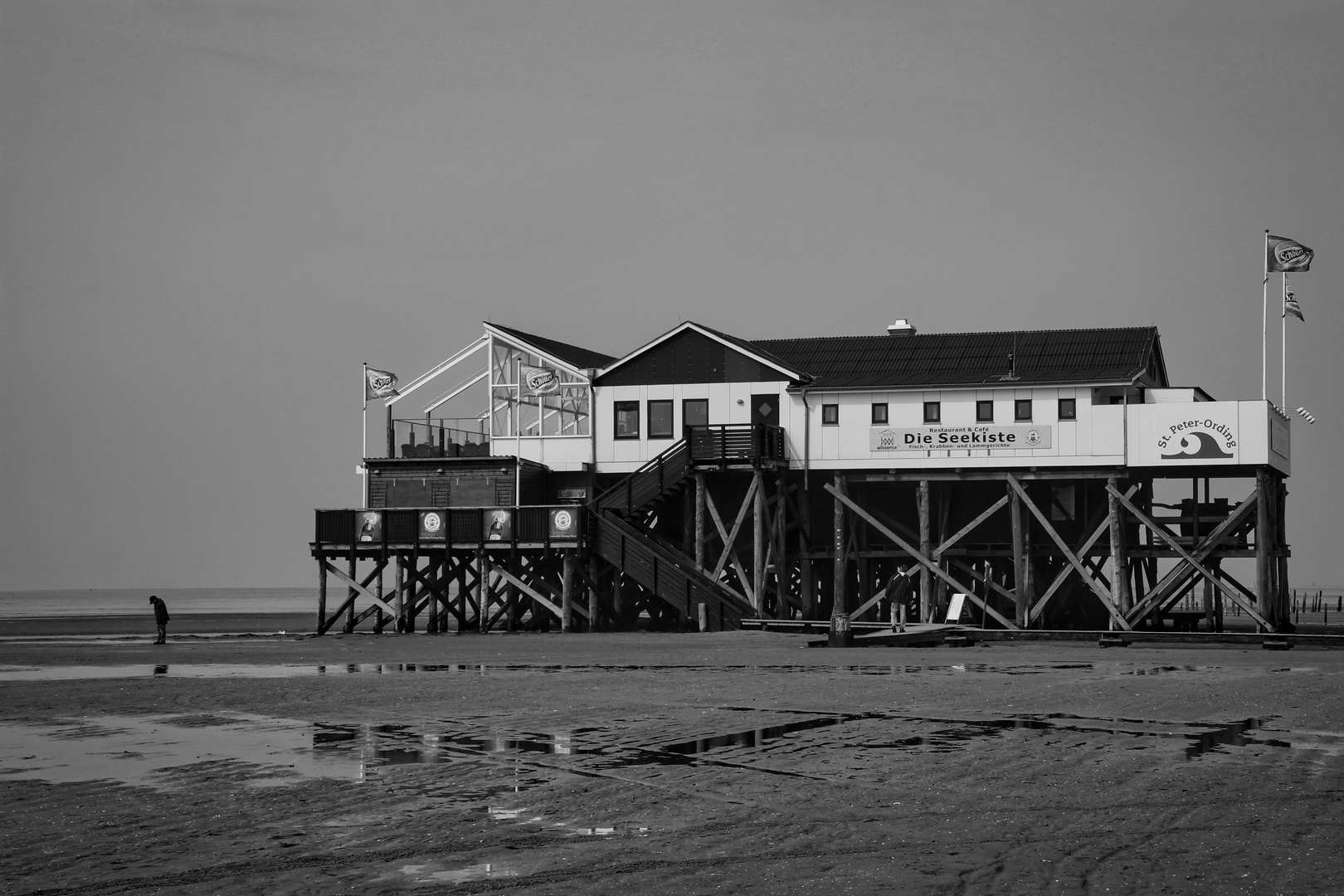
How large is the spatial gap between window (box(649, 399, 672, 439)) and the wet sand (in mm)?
23295

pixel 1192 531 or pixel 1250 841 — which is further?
pixel 1192 531

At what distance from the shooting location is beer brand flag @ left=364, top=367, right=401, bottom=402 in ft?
163

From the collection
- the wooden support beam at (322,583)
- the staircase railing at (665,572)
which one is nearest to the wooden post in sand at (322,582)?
the wooden support beam at (322,583)

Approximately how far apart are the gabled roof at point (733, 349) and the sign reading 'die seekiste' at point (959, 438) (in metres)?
3.14

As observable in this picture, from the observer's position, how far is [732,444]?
46.6 meters

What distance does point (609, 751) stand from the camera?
53.3 feet

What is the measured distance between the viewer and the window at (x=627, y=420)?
162ft

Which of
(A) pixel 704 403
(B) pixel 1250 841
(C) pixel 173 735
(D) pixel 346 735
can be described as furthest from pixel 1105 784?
(A) pixel 704 403

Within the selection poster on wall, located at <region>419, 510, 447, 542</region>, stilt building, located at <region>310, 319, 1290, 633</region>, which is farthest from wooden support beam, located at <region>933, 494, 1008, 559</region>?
poster on wall, located at <region>419, 510, 447, 542</region>

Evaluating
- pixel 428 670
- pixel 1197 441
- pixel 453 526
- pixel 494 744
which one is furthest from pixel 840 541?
pixel 494 744

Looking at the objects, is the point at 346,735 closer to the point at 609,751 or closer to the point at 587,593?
the point at 609,751

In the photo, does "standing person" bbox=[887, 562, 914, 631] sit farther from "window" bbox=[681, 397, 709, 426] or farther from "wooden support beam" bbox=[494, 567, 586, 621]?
"wooden support beam" bbox=[494, 567, 586, 621]

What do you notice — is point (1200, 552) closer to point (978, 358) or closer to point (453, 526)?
point (978, 358)

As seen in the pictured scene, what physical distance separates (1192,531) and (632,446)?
16164 millimetres
